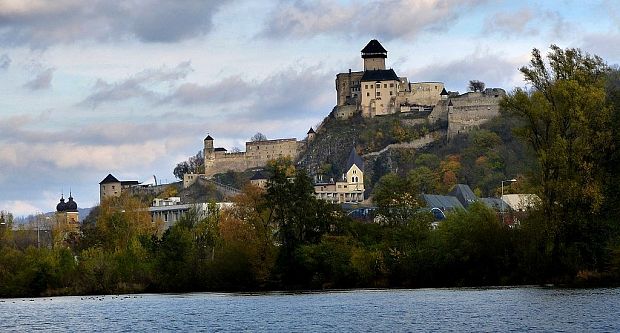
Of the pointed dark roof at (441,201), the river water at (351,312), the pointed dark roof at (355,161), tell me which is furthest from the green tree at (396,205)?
the pointed dark roof at (355,161)

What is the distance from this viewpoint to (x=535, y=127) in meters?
60.5

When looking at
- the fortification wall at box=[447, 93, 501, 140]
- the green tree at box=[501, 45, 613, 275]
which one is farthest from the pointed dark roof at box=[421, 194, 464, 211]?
the green tree at box=[501, 45, 613, 275]

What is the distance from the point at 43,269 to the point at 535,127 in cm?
3630

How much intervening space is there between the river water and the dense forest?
9.14 ft

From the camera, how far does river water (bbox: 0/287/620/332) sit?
4400 cm

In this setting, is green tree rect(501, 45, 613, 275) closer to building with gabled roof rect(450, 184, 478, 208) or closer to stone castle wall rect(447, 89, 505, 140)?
building with gabled roof rect(450, 184, 478, 208)

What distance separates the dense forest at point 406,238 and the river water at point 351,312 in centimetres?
279

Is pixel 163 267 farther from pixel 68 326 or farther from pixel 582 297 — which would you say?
pixel 582 297

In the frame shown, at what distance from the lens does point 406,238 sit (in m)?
69.9

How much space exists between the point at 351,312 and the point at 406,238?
1826 centimetres

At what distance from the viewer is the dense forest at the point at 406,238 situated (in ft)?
195

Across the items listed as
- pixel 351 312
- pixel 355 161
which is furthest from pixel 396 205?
pixel 355 161

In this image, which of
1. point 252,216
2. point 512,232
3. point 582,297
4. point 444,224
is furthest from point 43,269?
point 582,297

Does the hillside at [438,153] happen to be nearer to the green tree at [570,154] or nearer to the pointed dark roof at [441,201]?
the pointed dark roof at [441,201]
